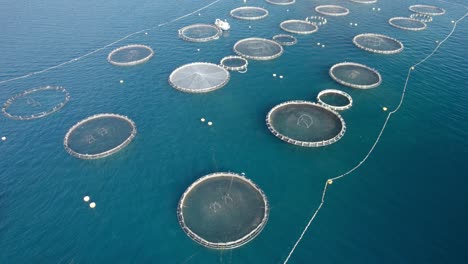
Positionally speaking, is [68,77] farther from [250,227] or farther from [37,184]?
[250,227]

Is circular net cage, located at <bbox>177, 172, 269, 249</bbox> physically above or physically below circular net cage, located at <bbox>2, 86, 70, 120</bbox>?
below

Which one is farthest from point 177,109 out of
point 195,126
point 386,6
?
point 386,6

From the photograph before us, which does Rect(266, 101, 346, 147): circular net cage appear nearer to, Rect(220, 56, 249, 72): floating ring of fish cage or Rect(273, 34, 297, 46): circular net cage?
Rect(220, 56, 249, 72): floating ring of fish cage

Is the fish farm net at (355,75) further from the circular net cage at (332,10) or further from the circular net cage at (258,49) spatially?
the circular net cage at (332,10)

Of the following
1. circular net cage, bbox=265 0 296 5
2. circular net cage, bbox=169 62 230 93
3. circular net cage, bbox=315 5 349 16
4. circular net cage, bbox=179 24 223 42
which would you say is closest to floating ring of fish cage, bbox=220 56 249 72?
circular net cage, bbox=169 62 230 93

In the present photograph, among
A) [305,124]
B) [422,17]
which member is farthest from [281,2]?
[305,124]
